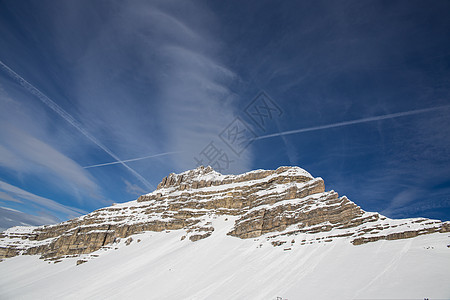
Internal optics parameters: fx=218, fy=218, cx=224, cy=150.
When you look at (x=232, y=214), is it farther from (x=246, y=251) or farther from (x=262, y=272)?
(x=262, y=272)

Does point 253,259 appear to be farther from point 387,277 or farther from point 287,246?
point 387,277

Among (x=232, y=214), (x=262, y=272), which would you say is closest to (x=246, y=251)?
(x=262, y=272)

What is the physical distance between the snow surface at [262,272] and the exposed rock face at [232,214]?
12.4 ft

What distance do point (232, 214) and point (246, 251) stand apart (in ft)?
120

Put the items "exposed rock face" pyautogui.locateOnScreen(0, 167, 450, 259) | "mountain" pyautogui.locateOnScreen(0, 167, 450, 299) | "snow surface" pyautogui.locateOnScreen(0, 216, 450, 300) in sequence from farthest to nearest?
"exposed rock face" pyautogui.locateOnScreen(0, 167, 450, 259) < "mountain" pyautogui.locateOnScreen(0, 167, 450, 299) < "snow surface" pyautogui.locateOnScreen(0, 216, 450, 300)

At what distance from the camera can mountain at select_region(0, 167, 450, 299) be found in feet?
78.8

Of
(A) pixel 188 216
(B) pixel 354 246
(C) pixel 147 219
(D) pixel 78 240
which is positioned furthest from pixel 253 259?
(D) pixel 78 240

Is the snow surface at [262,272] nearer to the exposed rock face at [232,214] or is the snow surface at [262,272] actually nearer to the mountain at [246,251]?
the mountain at [246,251]

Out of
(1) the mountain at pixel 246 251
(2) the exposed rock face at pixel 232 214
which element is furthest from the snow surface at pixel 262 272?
(2) the exposed rock face at pixel 232 214

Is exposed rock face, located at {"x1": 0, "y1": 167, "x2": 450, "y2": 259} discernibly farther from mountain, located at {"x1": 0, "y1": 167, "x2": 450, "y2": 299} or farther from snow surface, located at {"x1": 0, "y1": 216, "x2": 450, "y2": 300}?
snow surface, located at {"x1": 0, "y1": 216, "x2": 450, "y2": 300}

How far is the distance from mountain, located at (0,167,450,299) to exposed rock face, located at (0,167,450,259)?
327 mm

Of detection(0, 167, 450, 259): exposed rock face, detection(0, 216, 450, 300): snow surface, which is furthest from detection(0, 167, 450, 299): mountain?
detection(0, 167, 450, 259): exposed rock face

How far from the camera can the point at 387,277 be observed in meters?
21.6

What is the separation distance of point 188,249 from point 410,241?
48.6 metres
